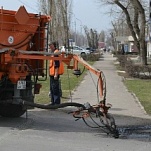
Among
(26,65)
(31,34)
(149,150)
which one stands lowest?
(149,150)

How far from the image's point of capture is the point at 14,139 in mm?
7980

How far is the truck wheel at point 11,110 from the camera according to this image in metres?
10.2

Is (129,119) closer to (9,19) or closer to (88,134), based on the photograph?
(88,134)

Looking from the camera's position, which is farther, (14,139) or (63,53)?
(63,53)

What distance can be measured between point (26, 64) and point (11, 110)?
1490 mm

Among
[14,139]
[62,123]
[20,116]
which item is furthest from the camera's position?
[20,116]

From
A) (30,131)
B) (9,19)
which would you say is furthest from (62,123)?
(9,19)

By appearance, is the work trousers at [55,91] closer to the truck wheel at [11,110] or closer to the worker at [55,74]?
the worker at [55,74]

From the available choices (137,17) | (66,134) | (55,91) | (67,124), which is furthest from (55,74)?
(137,17)

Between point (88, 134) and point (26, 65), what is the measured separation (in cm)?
207

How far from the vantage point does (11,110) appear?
10258 mm

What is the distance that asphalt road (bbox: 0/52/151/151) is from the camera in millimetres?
7488

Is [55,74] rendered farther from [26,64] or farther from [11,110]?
[26,64]

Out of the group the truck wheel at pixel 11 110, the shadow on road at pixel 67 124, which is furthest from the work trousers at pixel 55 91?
the truck wheel at pixel 11 110
